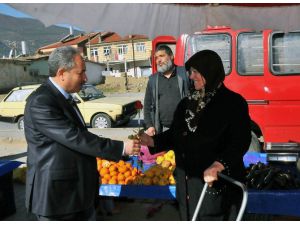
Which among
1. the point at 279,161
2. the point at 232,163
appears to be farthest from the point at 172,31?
the point at 279,161

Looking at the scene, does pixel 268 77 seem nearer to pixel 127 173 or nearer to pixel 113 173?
pixel 127 173

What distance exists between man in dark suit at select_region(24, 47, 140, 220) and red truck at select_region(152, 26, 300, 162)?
3710 millimetres

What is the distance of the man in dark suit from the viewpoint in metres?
2.24

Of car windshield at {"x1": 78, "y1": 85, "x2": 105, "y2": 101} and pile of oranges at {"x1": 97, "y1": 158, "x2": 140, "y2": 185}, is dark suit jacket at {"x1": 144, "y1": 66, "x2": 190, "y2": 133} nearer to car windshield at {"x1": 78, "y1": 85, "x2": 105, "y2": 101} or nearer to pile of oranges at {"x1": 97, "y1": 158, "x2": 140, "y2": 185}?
pile of oranges at {"x1": 97, "y1": 158, "x2": 140, "y2": 185}

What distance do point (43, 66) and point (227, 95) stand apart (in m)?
46.6

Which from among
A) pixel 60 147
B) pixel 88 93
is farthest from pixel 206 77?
pixel 88 93

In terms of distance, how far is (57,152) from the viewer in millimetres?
2270

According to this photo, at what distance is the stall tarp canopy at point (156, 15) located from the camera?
241 centimetres

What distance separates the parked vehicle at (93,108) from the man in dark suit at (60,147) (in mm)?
9126

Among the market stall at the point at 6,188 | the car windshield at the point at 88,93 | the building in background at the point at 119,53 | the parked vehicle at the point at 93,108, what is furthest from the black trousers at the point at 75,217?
the building in background at the point at 119,53

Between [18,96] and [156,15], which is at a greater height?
[156,15]

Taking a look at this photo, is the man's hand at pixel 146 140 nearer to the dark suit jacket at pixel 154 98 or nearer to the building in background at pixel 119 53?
the dark suit jacket at pixel 154 98

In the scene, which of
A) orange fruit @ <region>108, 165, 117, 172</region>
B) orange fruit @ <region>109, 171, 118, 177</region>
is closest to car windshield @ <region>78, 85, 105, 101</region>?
orange fruit @ <region>108, 165, 117, 172</region>

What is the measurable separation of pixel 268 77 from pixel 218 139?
152 inches
